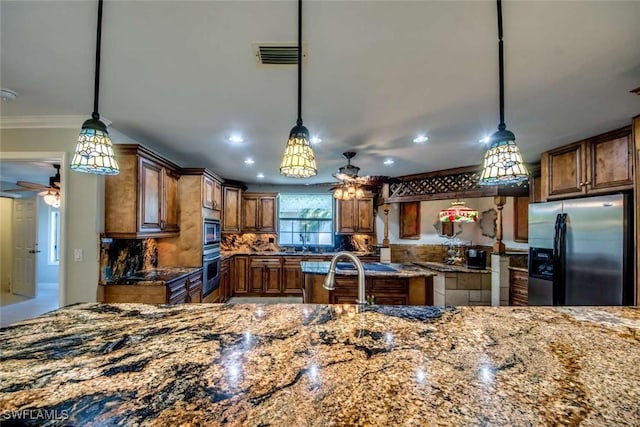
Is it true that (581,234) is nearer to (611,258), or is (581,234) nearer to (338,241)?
(611,258)

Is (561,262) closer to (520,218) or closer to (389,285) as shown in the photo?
(389,285)

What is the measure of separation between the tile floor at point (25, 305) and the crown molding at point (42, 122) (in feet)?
11.3

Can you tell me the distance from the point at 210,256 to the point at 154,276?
102cm

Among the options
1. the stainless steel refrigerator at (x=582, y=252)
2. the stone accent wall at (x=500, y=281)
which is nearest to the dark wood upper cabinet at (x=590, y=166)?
the stainless steel refrigerator at (x=582, y=252)

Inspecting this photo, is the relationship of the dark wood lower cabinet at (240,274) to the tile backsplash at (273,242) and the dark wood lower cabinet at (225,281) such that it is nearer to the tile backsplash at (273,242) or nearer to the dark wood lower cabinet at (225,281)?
the dark wood lower cabinet at (225,281)

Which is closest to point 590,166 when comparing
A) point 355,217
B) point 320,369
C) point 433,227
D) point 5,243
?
point 433,227

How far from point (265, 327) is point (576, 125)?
3215mm

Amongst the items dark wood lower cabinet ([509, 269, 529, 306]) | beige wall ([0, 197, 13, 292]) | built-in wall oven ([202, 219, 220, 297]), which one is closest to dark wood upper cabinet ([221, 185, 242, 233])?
built-in wall oven ([202, 219, 220, 297])

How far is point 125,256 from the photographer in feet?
10.0

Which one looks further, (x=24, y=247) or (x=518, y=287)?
(x=24, y=247)

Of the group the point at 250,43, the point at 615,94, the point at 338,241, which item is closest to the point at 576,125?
the point at 615,94

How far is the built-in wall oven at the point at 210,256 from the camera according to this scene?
12.6 feet

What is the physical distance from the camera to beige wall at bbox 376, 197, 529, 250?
505 centimetres

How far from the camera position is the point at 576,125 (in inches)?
101
